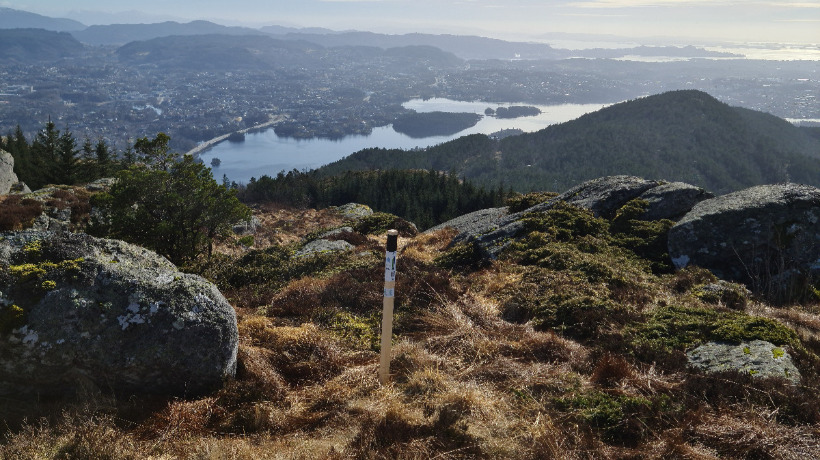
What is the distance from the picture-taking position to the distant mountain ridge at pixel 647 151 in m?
146

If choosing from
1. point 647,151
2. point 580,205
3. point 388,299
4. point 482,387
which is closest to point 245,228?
point 580,205

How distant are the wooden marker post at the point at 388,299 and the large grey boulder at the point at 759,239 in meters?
7.55

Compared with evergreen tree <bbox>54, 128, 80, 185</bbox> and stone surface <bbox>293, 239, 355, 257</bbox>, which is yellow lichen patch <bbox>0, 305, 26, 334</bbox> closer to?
stone surface <bbox>293, 239, 355, 257</bbox>

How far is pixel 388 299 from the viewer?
5.11 metres

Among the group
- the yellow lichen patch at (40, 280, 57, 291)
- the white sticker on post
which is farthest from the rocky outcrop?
the yellow lichen patch at (40, 280, 57, 291)

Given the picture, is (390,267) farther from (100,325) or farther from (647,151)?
(647,151)

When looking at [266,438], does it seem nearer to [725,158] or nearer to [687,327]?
[687,327]

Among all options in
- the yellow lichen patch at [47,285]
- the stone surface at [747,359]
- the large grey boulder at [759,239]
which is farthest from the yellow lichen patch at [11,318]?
the large grey boulder at [759,239]

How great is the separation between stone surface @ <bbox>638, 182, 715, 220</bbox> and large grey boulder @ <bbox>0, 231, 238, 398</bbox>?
11.1 meters

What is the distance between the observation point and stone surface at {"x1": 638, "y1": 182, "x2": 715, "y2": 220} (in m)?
11.9

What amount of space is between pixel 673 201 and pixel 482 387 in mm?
9622

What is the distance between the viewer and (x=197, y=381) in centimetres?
488

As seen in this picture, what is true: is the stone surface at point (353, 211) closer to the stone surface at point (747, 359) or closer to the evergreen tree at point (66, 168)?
the evergreen tree at point (66, 168)

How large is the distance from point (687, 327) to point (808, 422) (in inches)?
83.5
